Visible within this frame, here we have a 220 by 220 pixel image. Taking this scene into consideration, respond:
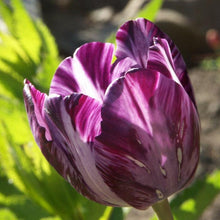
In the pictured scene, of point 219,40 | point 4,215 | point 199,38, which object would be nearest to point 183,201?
point 4,215

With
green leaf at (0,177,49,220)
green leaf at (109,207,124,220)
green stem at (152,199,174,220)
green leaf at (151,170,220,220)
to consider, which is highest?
green stem at (152,199,174,220)

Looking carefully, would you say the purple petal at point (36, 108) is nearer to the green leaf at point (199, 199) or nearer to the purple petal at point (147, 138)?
the purple petal at point (147, 138)

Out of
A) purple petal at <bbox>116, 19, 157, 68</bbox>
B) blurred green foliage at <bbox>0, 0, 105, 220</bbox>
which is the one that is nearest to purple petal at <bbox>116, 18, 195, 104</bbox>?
purple petal at <bbox>116, 19, 157, 68</bbox>

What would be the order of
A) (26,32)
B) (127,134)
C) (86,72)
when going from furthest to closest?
(26,32)
(86,72)
(127,134)

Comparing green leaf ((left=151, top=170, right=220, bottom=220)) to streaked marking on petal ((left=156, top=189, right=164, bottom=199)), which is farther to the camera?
green leaf ((left=151, top=170, right=220, bottom=220))

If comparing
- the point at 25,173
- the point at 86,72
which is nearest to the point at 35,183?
the point at 25,173

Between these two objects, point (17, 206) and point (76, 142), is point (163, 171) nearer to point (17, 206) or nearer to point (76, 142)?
point (76, 142)

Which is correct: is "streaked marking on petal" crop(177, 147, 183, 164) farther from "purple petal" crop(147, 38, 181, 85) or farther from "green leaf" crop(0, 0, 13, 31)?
"green leaf" crop(0, 0, 13, 31)
